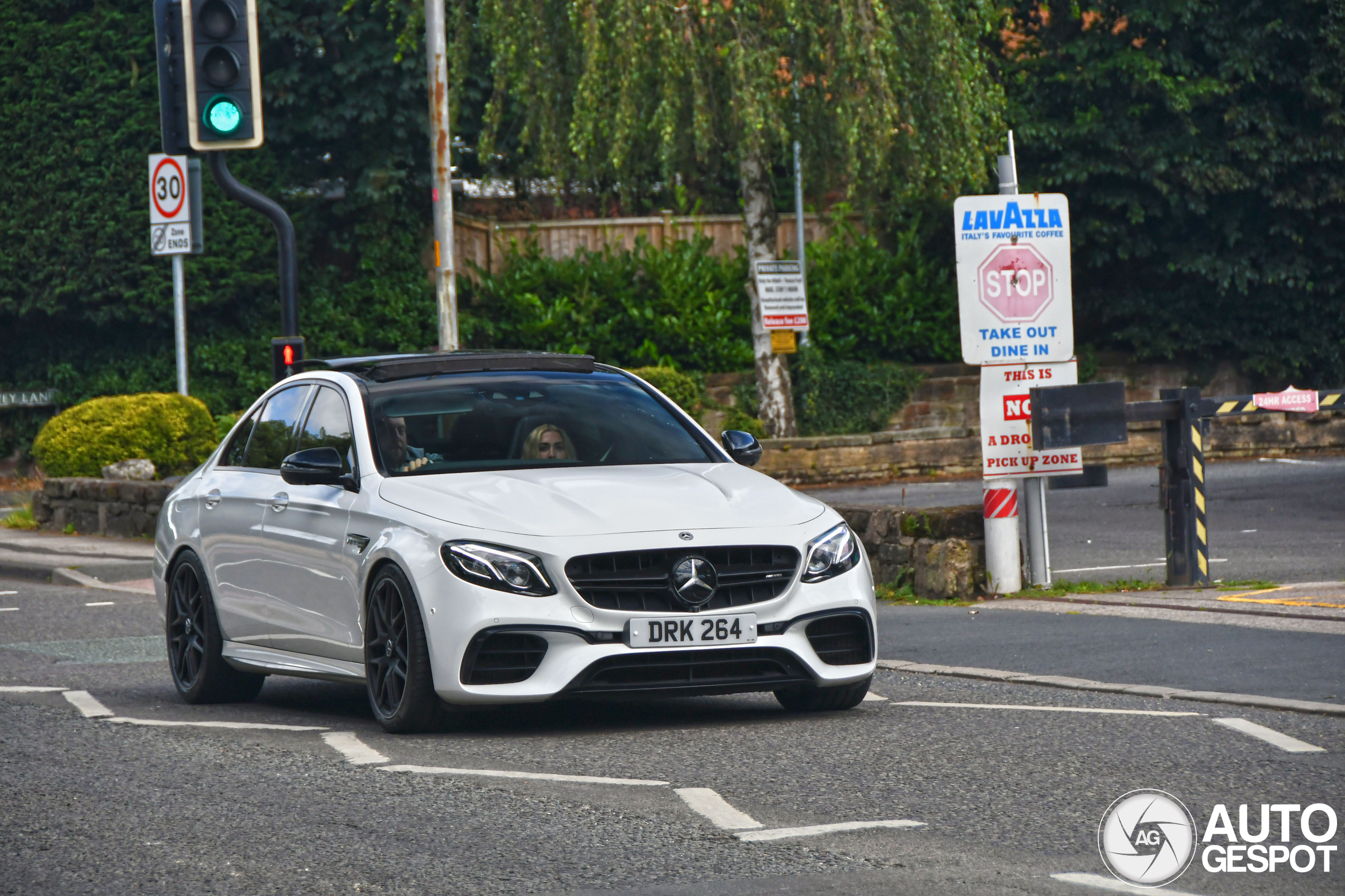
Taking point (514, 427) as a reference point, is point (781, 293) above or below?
above

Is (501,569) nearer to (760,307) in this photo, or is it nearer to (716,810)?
(716,810)

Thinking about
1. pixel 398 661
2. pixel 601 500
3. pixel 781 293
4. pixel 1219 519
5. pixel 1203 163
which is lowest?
pixel 1219 519

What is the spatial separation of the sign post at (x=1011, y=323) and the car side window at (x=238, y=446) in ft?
15.5

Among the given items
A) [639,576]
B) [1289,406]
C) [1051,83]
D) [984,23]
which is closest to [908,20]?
[984,23]

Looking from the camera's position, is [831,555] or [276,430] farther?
[276,430]

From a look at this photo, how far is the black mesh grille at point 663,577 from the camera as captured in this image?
23.5 feet

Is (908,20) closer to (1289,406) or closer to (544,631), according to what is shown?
(1289,406)

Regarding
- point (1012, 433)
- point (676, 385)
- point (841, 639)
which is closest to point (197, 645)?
point (841, 639)

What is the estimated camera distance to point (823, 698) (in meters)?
7.98

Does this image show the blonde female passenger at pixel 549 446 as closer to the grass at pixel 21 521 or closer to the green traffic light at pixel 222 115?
the green traffic light at pixel 222 115

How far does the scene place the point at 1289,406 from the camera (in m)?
12.2

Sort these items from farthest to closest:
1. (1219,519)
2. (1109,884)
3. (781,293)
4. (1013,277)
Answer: (781,293)
(1219,519)
(1013,277)
(1109,884)

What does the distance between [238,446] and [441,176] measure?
458 inches

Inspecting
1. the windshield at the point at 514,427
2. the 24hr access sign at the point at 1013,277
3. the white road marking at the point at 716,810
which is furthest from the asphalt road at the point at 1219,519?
the white road marking at the point at 716,810
